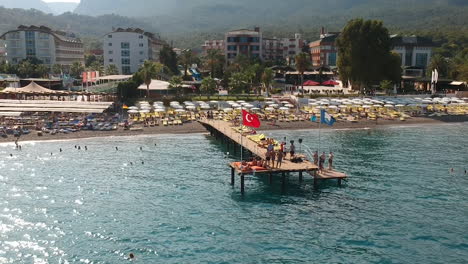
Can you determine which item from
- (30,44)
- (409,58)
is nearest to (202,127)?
(409,58)

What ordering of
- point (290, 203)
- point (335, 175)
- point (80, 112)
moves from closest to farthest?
point (290, 203) < point (335, 175) < point (80, 112)

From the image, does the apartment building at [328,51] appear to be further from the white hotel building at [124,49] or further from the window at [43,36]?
the window at [43,36]

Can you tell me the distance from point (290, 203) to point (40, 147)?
36.8 m

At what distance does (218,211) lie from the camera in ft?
120

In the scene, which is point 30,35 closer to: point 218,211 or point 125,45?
point 125,45

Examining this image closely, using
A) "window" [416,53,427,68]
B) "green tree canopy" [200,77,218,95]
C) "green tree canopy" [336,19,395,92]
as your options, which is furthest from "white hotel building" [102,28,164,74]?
"window" [416,53,427,68]

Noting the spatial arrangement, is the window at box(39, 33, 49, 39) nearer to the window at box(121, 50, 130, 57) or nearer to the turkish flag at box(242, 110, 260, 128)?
the window at box(121, 50, 130, 57)

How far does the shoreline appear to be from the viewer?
222ft

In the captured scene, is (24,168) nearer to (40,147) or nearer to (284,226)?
(40,147)

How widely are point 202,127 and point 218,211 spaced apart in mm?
40436

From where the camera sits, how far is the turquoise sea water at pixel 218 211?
97.1ft

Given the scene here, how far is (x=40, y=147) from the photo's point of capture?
61.6 meters

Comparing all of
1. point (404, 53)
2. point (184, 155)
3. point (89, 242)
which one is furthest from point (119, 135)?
point (404, 53)

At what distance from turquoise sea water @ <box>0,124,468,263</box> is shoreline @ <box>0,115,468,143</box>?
9.64 meters
